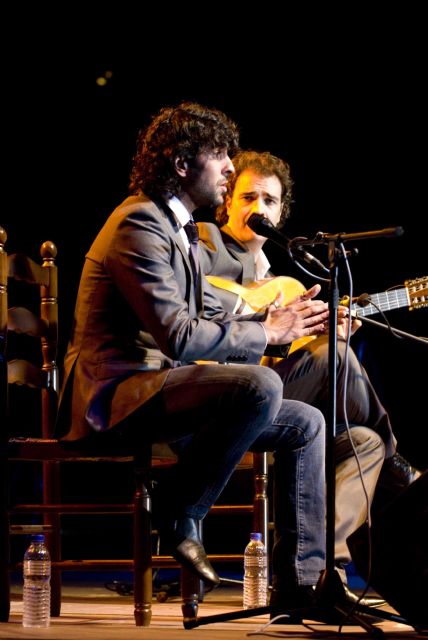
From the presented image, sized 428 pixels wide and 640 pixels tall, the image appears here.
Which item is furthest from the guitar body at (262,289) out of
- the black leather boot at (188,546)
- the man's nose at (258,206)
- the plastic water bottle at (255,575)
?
the black leather boot at (188,546)

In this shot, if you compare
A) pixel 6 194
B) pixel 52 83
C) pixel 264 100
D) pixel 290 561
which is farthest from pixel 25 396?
pixel 290 561

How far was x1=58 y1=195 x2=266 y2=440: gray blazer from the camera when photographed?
2.33m

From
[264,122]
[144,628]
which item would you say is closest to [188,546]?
[144,628]

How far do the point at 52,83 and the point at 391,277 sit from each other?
225cm

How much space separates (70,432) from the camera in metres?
2.47

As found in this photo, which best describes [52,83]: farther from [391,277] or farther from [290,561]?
[290,561]

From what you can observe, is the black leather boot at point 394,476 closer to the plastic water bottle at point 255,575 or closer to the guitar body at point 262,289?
the plastic water bottle at point 255,575

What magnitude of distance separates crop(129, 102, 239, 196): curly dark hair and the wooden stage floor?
4.01 feet

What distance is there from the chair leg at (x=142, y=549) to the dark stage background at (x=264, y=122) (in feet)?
8.95

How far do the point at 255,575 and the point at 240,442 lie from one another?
0.98 metres

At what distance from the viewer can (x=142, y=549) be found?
2523mm

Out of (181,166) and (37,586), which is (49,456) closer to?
(37,586)

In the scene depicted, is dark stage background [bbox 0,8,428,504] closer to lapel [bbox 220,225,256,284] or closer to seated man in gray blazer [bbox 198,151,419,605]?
seated man in gray blazer [bbox 198,151,419,605]

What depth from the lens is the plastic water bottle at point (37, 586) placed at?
2.55 metres
